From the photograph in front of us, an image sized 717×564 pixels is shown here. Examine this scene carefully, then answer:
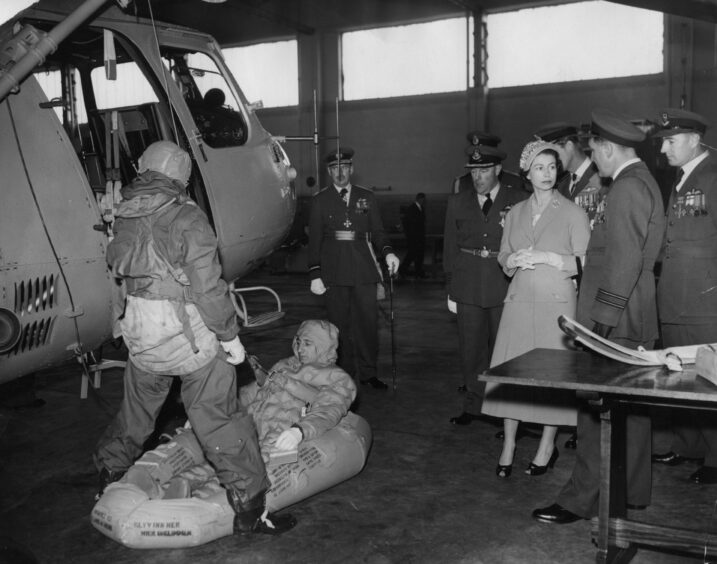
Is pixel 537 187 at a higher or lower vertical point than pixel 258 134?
lower

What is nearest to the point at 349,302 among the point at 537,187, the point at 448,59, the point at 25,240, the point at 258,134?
the point at 258,134

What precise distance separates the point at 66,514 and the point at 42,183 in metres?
1.72

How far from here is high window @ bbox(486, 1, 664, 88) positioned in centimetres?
1620

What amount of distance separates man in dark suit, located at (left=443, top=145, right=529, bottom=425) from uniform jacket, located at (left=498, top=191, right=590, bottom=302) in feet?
2.42

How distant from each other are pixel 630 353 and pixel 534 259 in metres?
1.16

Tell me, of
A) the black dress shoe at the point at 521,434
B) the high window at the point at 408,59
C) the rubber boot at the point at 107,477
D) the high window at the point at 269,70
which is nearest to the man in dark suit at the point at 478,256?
the black dress shoe at the point at 521,434

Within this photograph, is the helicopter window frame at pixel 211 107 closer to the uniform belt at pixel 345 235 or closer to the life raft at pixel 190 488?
the uniform belt at pixel 345 235

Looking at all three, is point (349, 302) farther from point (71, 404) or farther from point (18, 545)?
point (18, 545)

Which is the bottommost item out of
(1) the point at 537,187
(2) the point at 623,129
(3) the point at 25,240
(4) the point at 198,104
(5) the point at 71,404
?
(5) the point at 71,404

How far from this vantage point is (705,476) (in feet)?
12.9

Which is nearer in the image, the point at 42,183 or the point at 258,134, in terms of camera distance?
the point at 42,183

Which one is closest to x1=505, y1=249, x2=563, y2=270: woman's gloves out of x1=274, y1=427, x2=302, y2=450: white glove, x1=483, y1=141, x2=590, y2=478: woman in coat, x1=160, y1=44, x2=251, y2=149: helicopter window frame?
x1=483, y1=141, x2=590, y2=478: woman in coat

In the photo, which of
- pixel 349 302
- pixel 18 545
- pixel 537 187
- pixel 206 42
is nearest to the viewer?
pixel 18 545

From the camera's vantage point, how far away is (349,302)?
6.09 meters
